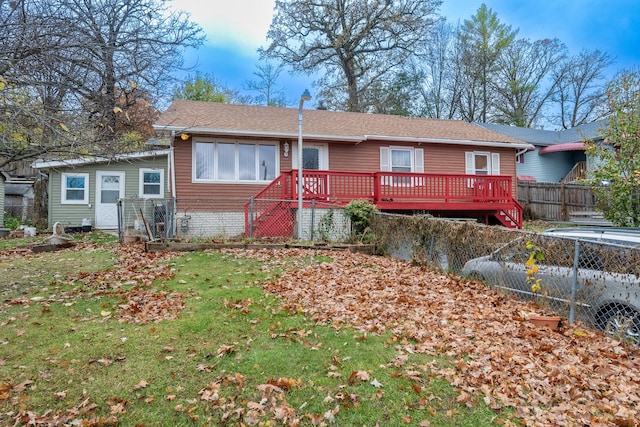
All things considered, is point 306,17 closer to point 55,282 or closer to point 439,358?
point 55,282

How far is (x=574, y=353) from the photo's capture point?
168 inches

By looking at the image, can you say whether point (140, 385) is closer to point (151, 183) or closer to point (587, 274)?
point (587, 274)

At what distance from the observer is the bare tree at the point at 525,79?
3388 centimetres

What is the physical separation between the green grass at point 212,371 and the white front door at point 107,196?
1251 cm

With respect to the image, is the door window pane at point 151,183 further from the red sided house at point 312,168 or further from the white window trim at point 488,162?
the white window trim at point 488,162

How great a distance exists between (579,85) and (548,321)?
3825 cm

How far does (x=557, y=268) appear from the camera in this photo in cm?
545

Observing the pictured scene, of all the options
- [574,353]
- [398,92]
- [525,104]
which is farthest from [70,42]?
[525,104]

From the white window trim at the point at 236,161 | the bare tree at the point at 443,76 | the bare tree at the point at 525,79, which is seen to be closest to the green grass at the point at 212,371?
the white window trim at the point at 236,161

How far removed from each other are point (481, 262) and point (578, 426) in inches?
155

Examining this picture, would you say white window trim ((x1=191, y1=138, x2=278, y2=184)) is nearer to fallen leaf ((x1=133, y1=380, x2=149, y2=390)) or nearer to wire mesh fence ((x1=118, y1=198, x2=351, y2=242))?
wire mesh fence ((x1=118, y1=198, x2=351, y2=242))

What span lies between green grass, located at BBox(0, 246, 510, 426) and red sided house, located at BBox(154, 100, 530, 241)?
6435 millimetres

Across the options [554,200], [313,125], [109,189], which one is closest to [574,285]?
[313,125]

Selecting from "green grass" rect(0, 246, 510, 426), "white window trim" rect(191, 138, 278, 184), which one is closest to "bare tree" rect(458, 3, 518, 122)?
"white window trim" rect(191, 138, 278, 184)
